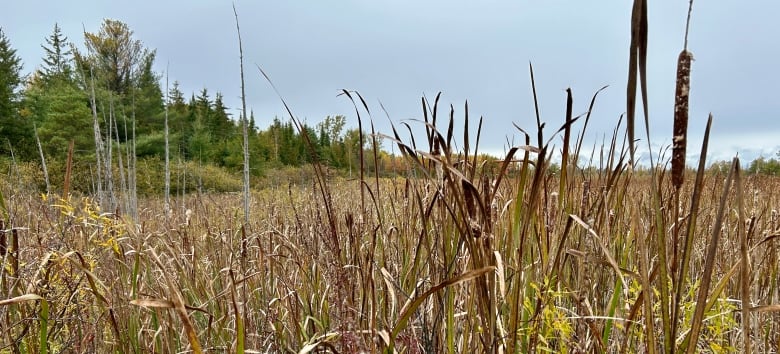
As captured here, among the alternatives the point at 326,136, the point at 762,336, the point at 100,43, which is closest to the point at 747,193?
the point at 762,336

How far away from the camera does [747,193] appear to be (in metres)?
5.30

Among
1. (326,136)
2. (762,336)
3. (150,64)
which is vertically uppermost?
(150,64)

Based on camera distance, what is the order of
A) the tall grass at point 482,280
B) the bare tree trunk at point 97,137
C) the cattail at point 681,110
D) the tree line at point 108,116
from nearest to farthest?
the cattail at point 681,110
the tall grass at point 482,280
the bare tree trunk at point 97,137
the tree line at point 108,116

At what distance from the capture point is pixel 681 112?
46 cm

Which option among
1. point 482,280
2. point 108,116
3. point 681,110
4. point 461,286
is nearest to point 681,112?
point 681,110

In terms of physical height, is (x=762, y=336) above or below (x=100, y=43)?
below

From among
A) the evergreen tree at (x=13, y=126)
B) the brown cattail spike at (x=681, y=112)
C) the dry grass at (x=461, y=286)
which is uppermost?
the evergreen tree at (x=13, y=126)

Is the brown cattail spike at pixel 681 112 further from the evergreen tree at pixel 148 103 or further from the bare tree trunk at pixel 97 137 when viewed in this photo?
the evergreen tree at pixel 148 103

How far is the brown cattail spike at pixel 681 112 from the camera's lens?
442 mm

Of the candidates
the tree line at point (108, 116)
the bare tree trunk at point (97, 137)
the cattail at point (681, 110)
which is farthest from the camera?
the tree line at point (108, 116)

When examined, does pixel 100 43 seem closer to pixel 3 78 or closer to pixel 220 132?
pixel 3 78

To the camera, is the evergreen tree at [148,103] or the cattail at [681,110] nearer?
the cattail at [681,110]

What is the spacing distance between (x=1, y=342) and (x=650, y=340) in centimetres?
156

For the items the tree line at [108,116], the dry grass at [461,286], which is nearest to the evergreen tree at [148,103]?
the tree line at [108,116]
